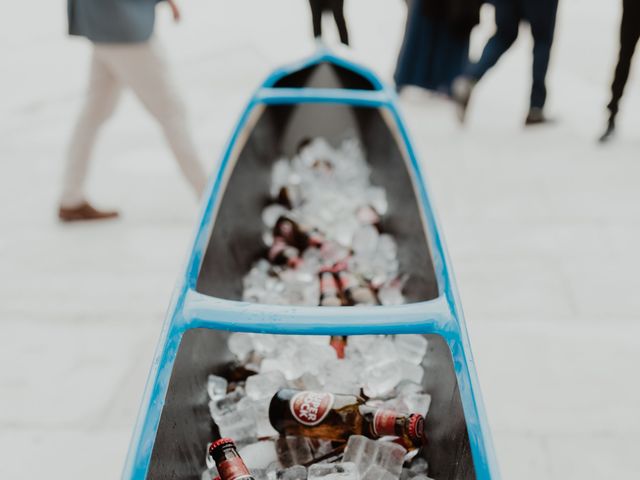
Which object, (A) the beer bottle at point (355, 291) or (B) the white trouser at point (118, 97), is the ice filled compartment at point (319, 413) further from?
(B) the white trouser at point (118, 97)

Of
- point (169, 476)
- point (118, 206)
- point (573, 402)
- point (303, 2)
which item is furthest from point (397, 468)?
point (303, 2)

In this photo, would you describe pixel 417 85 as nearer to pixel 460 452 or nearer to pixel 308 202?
pixel 308 202

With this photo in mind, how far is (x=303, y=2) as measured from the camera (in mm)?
6992

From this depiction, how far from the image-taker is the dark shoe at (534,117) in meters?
3.70

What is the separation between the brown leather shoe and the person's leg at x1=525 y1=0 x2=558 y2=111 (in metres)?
2.61

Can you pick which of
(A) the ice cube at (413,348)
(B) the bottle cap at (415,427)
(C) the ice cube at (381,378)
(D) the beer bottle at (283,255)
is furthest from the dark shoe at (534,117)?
(B) the bottle cap at (415,427)

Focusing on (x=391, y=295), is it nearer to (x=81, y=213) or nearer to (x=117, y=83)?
(x=117, y=83)

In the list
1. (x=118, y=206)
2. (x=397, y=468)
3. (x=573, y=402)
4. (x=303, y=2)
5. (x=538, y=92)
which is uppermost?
(x=303, y=2)

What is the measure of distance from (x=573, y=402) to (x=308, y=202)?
4.07 feet

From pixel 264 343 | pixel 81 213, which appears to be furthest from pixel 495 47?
pixel 264 343

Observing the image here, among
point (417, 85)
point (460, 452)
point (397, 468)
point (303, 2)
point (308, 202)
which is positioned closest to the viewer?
point (460, 452)

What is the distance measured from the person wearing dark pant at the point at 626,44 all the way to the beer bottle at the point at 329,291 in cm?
235

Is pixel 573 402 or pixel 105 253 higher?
pixel 105 253

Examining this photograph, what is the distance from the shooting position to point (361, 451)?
1.20m
